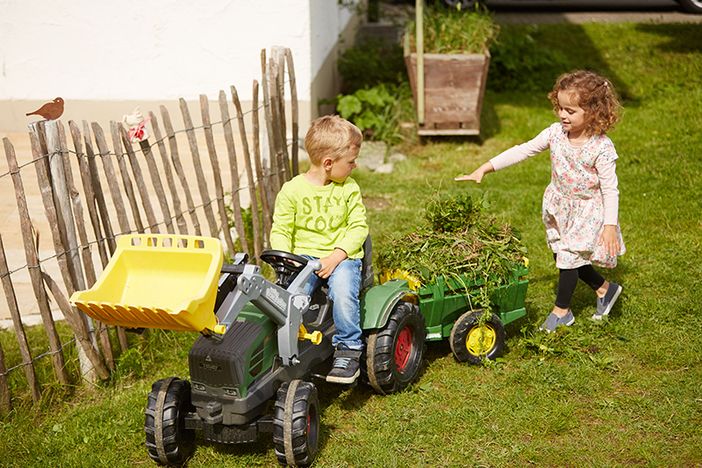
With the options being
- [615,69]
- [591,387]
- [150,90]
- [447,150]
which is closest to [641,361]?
[591,387]

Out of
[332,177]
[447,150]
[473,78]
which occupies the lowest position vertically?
[447,150]

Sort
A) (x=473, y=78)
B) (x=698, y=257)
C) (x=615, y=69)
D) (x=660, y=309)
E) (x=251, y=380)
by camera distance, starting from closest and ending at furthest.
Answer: (x=251, y=380)
(x=660, y=309)
(x=698, y=257)
(x=473, y=78)
(x=615, y=69)

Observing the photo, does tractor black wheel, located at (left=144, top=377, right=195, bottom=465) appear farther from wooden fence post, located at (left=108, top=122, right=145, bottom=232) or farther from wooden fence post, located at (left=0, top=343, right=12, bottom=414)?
wooden fence post, located at (left=108, top=122, right=145, bottom=232)

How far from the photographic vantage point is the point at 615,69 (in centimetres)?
1146

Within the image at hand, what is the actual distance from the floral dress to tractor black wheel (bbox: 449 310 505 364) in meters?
0.58

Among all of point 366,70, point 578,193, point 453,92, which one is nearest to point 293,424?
point 578,193

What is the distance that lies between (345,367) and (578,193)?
1730 millimetres

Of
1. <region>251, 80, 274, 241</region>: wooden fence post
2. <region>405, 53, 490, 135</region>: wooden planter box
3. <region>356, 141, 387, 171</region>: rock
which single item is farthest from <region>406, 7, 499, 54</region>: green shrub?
<region>251, 80, 274, 241</region>: wooden fence post

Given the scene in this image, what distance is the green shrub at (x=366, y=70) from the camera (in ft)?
34.8

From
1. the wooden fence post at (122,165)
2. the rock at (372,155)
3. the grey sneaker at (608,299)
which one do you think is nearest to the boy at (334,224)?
the wooden fence post at (122,165)

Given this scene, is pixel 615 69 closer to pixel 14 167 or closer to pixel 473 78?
pixel 473 78

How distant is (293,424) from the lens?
3877 millimetres

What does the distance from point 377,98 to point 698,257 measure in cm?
430

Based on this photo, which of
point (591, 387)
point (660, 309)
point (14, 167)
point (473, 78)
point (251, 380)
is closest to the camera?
point (251, 380)
